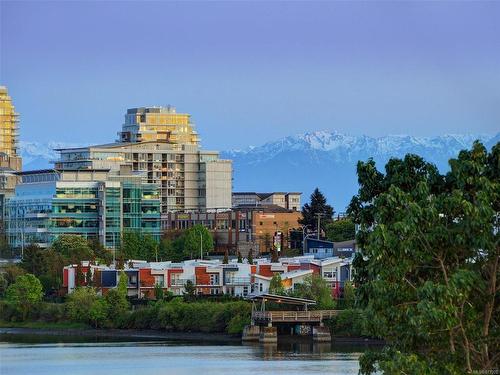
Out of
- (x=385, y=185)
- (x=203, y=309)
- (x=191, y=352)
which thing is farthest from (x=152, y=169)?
(x=385, y=185)

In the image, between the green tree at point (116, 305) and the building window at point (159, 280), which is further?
the building window at point (159, 280)

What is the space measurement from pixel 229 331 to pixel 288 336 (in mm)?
2897

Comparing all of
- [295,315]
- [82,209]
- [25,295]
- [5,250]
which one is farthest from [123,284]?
[82,209]

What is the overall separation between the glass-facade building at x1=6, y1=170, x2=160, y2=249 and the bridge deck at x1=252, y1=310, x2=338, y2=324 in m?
48.5

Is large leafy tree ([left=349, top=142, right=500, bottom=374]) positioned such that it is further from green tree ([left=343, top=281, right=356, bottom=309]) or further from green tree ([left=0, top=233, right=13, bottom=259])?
green tree ([left=0, top=233, right=13, bottom=259])

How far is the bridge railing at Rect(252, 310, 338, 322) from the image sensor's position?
255 ft

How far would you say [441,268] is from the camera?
1220 inches

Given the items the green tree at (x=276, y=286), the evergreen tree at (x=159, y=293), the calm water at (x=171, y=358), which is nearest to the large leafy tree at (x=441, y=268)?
the calm water at (x=171, y=358)

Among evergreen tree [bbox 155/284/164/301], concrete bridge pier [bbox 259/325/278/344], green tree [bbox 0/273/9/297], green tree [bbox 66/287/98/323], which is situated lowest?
concrete bridge pier [bbox 259/325/278/344]

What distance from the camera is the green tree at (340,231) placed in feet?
404

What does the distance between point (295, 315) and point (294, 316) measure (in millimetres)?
88

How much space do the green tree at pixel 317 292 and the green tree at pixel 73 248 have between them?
2289 cm

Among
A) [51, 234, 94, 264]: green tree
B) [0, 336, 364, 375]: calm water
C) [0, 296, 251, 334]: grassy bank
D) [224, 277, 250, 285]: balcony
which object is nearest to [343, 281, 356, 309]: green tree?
[0, 296, 251, 334]: grassy bank

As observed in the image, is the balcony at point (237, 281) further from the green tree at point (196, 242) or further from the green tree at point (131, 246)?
the green tree at point (196, 242)
